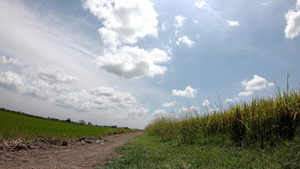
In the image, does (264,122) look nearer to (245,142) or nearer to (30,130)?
(245,142)

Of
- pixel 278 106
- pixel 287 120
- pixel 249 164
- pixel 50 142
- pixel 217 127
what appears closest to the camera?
pixel 249 164

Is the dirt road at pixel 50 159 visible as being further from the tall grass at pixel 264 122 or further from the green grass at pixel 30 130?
the tall grass at pixel 264 122

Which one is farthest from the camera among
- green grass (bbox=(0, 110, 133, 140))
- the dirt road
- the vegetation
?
green grass (bbox=(0, 110, 133, 140))

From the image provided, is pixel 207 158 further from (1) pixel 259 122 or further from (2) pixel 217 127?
(2) pixel 217 127

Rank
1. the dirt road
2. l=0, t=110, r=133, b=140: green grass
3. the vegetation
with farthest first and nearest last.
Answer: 1. l=0, t=110, r=133, b=140: green grass
2. the dirt road
3. the vegetation

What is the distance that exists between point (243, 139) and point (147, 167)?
7.82 ft

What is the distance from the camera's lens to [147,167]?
2490 mm

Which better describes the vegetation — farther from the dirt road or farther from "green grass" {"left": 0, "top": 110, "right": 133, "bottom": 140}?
"green grass" {"left": 0, "top": 110, "right": 133, "bottom": 140}

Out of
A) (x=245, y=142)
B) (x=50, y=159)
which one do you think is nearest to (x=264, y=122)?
(x=245, y=142)

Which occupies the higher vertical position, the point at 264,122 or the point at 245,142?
the point at 264,122

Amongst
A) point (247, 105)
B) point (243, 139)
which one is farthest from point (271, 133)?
point (247, 105)

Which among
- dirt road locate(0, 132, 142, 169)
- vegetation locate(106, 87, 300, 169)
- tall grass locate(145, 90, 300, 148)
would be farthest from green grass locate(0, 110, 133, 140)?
tall grass locate(145, 90, 300, 148)

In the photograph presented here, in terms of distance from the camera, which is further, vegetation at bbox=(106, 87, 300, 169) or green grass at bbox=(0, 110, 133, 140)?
green grass at bbox=(0, 110, 133, 140)

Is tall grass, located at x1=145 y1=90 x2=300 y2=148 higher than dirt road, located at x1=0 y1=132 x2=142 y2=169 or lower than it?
higher
